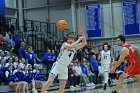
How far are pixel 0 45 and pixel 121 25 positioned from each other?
1254 cm

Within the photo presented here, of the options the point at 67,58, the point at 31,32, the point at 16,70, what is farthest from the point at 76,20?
the point at 67,58

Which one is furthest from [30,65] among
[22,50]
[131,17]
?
[131,17]

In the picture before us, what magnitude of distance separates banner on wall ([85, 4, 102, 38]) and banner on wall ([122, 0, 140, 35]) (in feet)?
7.14

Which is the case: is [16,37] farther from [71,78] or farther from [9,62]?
[9,62]

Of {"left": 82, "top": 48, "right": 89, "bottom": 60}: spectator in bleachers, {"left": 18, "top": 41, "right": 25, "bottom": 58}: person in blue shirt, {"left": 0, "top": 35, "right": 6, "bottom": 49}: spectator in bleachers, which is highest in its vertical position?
{"left": 0, "top": 35, "right": 6, "bottom": 49}: spectator in bleachers

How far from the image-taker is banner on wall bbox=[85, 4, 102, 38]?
2941 cm

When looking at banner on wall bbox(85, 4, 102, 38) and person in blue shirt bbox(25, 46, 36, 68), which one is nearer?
person in blue shirt bbox(25, 46, 36, 68)

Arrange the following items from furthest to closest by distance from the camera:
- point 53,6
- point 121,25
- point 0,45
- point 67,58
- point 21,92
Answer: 1. point 53,6
2. point 121,25
3. point 0,45
4. point 21,92
5. point 67,58

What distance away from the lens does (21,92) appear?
50.9ft

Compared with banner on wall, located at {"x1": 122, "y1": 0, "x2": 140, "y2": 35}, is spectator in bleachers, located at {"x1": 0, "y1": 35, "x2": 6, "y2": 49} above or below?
below

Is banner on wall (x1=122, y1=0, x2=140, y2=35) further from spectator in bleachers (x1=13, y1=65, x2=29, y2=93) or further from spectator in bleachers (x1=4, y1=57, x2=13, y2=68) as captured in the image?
spectator in bleachers (x1=13, y1=65, x2=29, y2=93)

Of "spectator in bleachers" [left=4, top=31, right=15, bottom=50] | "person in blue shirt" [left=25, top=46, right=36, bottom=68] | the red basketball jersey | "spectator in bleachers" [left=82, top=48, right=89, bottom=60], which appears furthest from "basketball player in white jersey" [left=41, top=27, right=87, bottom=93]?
"spectator in bleachers" [left=82, top=48, right=89, bottom=60]

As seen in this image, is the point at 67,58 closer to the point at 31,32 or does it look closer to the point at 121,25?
the point at 31,32

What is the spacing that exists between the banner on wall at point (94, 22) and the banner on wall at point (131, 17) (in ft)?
7.14
